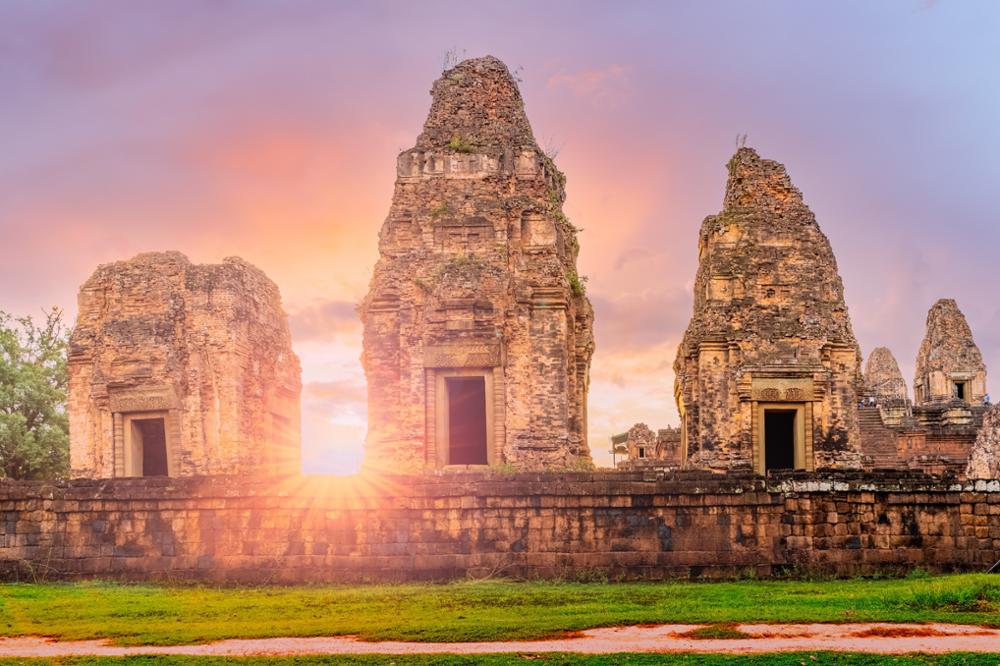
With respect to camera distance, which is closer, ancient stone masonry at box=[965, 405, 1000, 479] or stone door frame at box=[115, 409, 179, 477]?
ancient stone masonry at box=[965, 405, 1000, 479]

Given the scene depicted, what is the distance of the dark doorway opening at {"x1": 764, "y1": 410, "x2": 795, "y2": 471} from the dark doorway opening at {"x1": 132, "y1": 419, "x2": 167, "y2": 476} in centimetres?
1477

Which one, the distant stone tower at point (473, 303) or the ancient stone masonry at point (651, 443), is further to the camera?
the ancient stone masonry at point (651, 443)

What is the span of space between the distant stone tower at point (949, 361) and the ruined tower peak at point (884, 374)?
3.79 meters

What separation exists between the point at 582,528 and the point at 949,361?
1247 inches

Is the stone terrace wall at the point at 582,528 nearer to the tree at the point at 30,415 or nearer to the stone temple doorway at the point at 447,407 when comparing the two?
the stone temple doorway at the point at 447,407

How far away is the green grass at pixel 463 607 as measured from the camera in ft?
33.8

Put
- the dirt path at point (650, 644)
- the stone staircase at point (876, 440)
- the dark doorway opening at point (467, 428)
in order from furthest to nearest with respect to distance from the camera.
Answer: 1. the stone staircase at point (876, 440)
2. the dark doorway opening at point (467, 428)
3. the dirt path at point (650, 644)

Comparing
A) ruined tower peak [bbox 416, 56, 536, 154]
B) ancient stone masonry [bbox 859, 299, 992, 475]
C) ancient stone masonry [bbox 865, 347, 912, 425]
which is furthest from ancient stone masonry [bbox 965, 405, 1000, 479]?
ancient stone masonry [bbox 865, 347, 912, 425]

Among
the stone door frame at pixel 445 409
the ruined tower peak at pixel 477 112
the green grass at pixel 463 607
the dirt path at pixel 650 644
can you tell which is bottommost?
the green grass at pixel 463 607

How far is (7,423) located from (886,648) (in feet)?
82.2

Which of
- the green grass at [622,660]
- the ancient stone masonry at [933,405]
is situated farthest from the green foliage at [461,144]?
the green grass at [622,660]

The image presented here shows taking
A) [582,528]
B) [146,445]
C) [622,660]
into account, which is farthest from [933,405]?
[622,660]

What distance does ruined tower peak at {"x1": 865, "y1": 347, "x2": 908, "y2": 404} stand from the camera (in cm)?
4562

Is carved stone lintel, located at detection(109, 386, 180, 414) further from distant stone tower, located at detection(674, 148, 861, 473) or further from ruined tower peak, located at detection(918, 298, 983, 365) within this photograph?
ruined tower peak, located at detection(918, 298, 983, 365)
